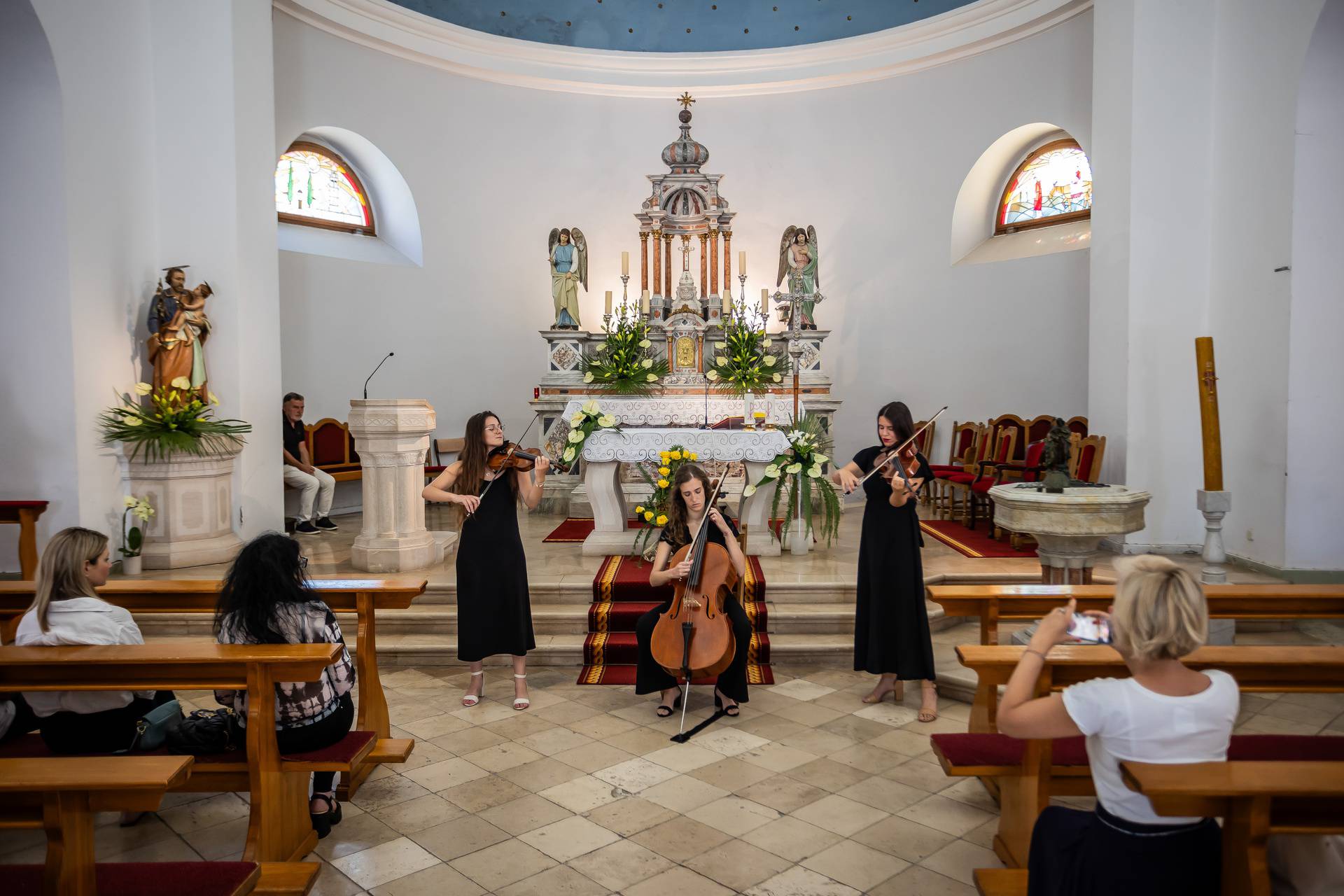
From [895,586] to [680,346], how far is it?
5.61 m

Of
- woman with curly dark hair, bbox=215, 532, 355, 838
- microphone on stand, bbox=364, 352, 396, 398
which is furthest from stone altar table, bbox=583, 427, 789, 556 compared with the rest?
microphone on stand, bbox=364, 352, 396, 398

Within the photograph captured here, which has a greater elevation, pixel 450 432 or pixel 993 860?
pixel 450 432

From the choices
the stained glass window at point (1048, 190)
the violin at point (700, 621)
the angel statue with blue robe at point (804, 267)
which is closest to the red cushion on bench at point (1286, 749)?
the violin at point (700, 621)

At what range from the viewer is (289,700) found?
321 centimetres

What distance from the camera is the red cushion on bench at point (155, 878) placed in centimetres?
232

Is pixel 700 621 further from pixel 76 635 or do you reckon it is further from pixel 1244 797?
pixel 1244 797

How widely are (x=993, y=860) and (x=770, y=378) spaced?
658 cm

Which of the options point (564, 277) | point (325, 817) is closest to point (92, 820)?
point (325, 817)

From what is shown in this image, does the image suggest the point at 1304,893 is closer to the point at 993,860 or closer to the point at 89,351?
the point at 993,860

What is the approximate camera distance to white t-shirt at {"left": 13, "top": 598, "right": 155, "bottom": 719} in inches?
117

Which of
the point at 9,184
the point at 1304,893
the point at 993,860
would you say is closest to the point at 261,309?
the point at 9,184

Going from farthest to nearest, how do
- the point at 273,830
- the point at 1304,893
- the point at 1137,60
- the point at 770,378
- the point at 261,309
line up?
the point at 770,378 < the point at 261,309 < the point at 1137,60 < the point at 273,830 < the point at 1304,893

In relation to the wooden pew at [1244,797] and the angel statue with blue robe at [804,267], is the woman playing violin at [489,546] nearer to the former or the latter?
the wooden pew at [1244,797]

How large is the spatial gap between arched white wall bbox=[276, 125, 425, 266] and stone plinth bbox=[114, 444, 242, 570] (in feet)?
11.8
